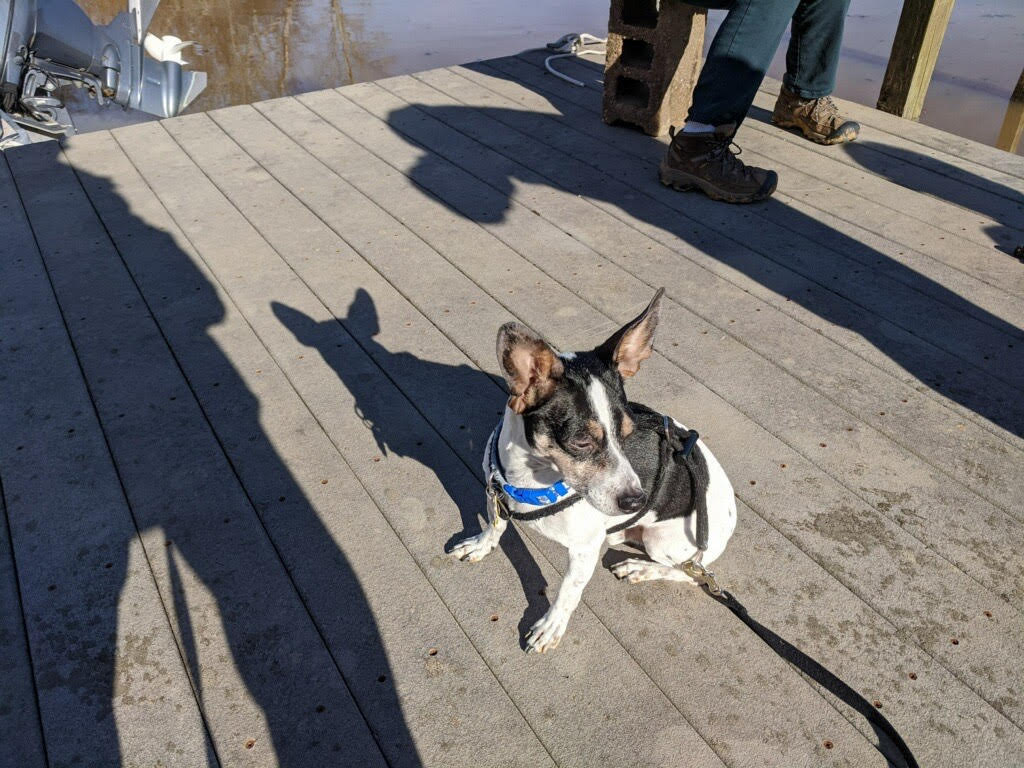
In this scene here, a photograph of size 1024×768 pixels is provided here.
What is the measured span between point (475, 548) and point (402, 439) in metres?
0.69

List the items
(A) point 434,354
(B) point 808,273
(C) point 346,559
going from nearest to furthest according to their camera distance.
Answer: (C) point 346,559 → (A) point 434,354 → (B) point 808,273

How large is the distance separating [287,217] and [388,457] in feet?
7.43

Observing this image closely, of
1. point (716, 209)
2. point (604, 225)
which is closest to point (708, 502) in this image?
point (604, 225)

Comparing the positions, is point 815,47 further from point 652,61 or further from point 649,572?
point 649,572

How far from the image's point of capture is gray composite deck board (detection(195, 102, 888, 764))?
89.4 inches

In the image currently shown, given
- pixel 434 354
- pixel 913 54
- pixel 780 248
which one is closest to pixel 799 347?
pixel 780 248

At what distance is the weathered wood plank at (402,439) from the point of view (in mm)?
2273

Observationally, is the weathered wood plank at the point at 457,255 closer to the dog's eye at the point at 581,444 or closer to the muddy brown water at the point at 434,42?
the dog's eye at the point at 581,444

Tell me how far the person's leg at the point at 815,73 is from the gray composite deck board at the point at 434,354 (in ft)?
9.25

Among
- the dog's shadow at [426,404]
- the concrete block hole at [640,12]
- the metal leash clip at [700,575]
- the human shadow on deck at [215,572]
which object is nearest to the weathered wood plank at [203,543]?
the human shadow on deck at [215,572]

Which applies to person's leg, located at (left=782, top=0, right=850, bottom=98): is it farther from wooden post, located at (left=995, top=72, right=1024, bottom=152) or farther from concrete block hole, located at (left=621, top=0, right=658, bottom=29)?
wooden post, located at (left=995, top=72, right=1024, bottom=152)

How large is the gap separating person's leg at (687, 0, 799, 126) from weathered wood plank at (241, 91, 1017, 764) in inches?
52.1

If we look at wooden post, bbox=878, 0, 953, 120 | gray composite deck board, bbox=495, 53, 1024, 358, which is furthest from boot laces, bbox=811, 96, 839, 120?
wooden post, bbox=878, 0, 953, 120

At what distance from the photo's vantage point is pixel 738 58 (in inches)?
187
